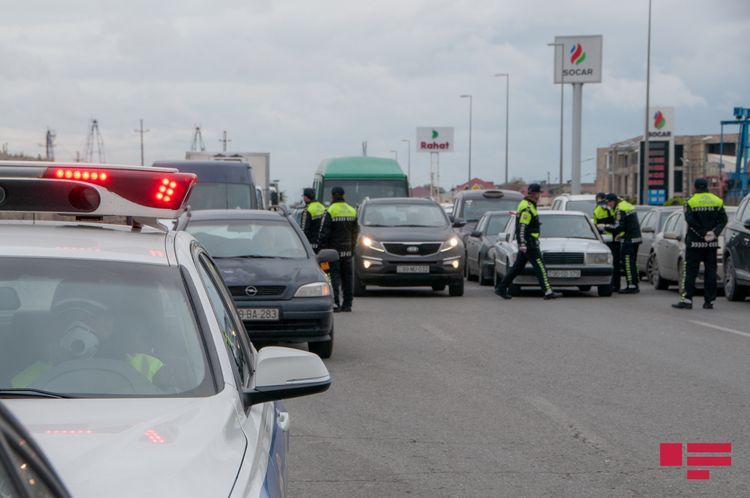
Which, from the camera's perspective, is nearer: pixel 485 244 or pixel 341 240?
pixel 341 240

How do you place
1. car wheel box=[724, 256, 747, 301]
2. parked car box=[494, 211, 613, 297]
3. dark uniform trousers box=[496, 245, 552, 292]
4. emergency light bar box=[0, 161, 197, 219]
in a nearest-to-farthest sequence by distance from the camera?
1. emergency light bar box=[0, 161, 197, 219]
2. car wheel box=[724, 256, 747, 301]
3. dark uniform trousers box=[496, 245, 552, 292]
4. parked car box=[494, 211, 613, 297]

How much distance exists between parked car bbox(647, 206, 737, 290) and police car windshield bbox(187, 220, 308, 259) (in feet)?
34.2

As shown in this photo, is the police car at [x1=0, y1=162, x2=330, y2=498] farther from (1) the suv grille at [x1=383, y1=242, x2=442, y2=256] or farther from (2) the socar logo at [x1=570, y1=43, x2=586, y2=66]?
(2) the socar logo at [x1=570, y1=43, x2=586, y2=66]

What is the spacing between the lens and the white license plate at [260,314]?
11.8m

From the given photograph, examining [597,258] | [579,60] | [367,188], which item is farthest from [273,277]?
[579,60]

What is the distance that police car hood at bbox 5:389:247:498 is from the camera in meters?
2.76

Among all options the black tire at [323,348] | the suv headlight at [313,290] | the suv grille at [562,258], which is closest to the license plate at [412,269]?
the suv grille at [562,258]

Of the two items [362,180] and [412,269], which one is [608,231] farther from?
[362,180]

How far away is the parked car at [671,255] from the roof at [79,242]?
59.5 feet

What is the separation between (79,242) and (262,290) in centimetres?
779

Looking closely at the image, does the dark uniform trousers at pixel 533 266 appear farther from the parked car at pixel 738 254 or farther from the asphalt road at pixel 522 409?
the asphalt road at pixel 522 409

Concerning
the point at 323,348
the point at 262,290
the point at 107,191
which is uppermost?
the point at 107,191

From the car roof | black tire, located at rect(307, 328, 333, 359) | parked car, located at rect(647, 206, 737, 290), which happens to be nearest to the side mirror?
black tire, located at rect(307, 328, 333, 359)

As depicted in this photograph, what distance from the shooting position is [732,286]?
20.2 meters
